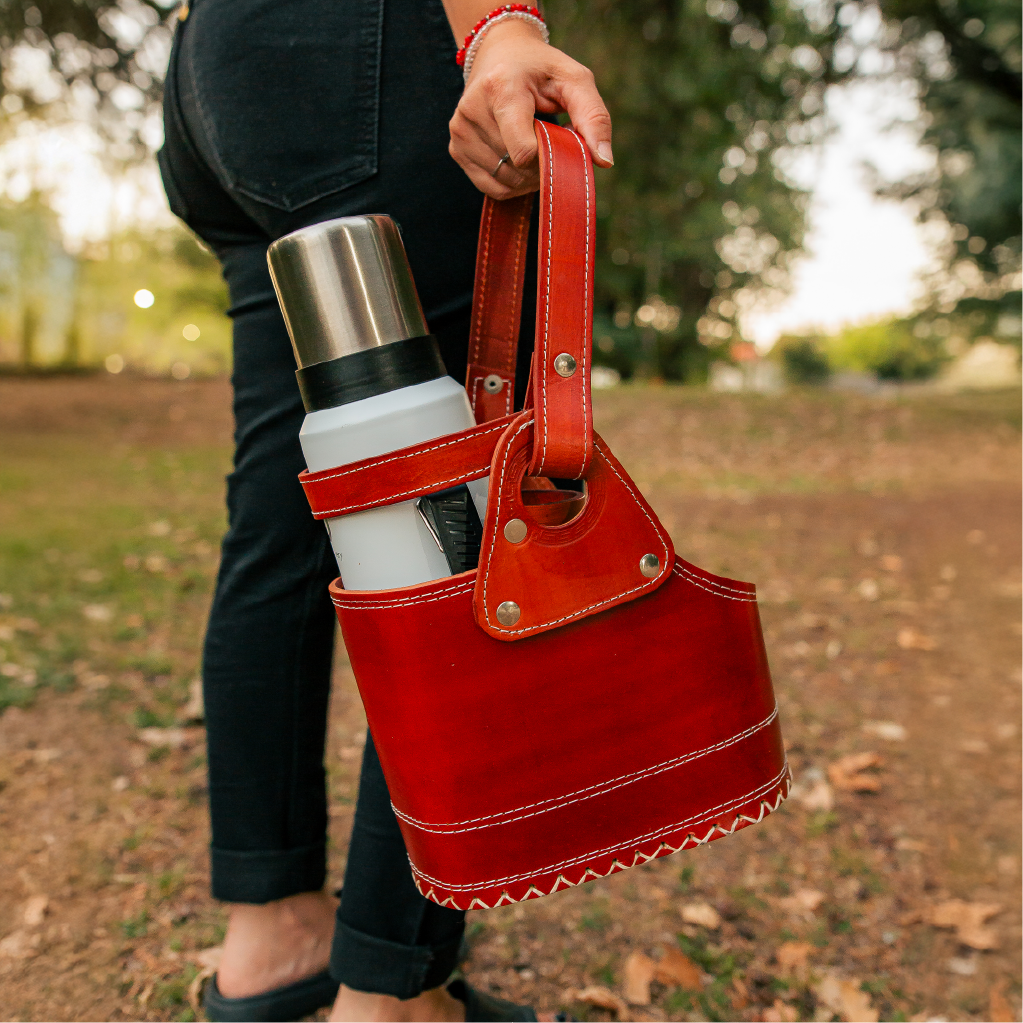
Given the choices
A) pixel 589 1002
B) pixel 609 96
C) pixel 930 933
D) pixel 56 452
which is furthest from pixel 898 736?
pixel 56 452

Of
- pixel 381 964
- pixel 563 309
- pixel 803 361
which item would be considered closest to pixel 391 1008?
pixel 381 964

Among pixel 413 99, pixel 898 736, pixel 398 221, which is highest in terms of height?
pixel 413 99

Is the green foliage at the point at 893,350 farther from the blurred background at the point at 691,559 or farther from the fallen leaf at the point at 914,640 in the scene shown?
the fallen leaf at the point at 914,640

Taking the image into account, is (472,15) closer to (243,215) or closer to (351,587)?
(243,215)

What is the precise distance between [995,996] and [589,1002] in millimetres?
711

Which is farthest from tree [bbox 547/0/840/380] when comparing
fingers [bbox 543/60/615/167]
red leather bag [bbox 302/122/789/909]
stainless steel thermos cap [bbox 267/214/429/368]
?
red leather bag [bbox 302/122/789/909]

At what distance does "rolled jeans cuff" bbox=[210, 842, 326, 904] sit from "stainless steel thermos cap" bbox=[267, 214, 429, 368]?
2.31 feet

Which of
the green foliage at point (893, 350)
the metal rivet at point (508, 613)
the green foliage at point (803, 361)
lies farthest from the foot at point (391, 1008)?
the green foliage at point (803, 361)

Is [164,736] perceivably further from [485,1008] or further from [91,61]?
[91,61]

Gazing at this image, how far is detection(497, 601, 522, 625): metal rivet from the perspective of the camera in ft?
2.63

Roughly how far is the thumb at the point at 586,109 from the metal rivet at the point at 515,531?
37 centimetres

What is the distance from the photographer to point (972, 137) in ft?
30.3

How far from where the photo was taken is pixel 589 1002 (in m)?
1.40

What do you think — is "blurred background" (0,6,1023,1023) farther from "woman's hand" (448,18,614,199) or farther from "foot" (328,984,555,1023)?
"woman's hand" (448,18,614,199)
